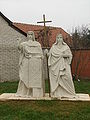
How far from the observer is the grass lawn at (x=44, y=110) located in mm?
6418

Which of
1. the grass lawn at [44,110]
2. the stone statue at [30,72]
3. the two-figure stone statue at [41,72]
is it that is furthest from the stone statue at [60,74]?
the grass lawn at [44,110]

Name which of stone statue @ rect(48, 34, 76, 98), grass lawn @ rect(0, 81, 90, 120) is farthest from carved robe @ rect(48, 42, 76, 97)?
grass lawn @ rect(0, 81, 90, 120)

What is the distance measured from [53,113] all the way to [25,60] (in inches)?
107

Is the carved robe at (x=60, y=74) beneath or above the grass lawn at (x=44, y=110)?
above

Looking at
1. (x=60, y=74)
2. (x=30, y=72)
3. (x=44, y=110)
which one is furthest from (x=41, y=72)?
(x=44, y=110)

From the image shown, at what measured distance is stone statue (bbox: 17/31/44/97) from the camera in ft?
29.3

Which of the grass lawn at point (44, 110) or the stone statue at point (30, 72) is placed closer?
the grass lawn at point (44, 110)

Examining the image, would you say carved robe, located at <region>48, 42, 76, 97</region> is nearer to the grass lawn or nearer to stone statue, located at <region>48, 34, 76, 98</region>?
stone statue, located at <region>48, 34, 76, 98</region>

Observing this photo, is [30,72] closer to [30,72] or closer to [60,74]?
[30,72]

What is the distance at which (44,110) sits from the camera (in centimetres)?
713

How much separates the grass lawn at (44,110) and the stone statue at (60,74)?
69 centimetres

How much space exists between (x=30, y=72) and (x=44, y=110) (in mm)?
2072

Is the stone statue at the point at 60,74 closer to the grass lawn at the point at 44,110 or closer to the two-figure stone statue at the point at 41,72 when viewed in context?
the two-figure stone statue at the point at 41,72

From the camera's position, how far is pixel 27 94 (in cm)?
906
